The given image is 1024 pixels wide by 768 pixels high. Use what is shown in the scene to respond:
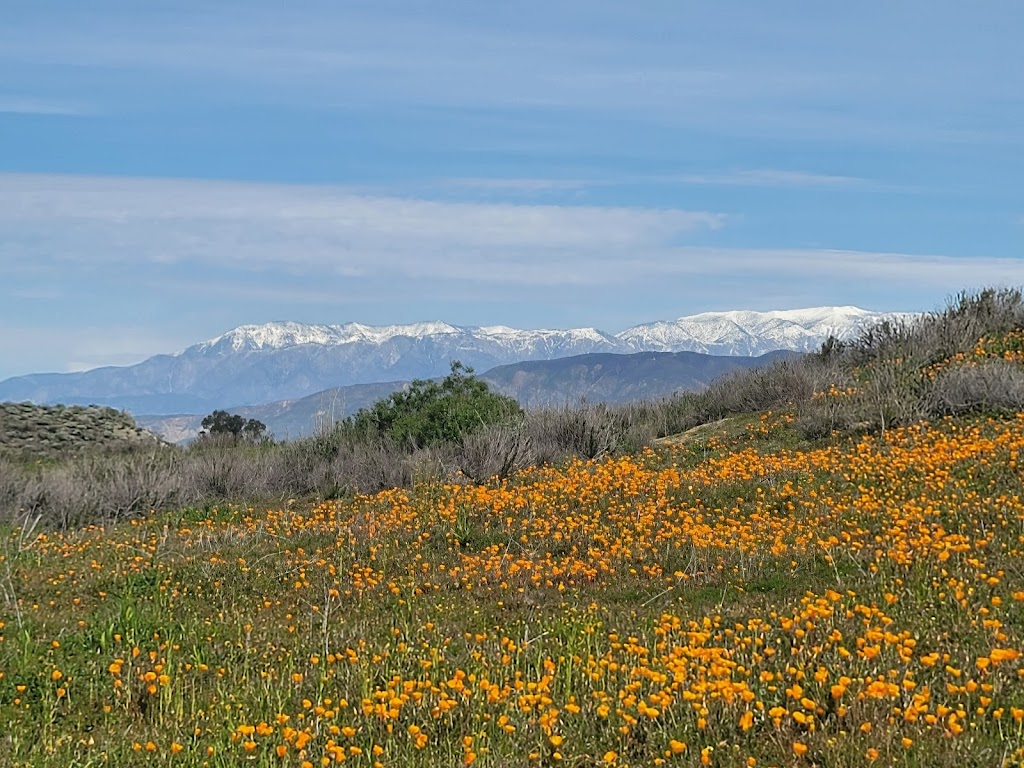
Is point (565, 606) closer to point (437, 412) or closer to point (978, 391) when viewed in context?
point (978, 391)

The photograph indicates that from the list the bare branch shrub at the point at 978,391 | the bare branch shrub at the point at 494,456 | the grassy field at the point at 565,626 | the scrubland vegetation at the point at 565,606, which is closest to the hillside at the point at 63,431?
the scrubland vegetation at the point at 565,606

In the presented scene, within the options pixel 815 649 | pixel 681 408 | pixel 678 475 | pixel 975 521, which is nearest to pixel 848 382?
pixel 681 408

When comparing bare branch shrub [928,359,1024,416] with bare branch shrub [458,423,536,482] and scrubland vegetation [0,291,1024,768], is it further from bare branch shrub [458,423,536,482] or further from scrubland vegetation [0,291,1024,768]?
bare branch shrub [458,423,536,482]

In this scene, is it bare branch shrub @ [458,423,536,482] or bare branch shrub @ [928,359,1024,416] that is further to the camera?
bare branch shrub @ [458,423,536,482]

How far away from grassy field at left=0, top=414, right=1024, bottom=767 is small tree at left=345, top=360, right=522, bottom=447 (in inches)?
288

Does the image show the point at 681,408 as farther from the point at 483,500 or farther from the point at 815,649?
the point at 815,649

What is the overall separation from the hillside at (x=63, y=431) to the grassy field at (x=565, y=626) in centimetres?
1835

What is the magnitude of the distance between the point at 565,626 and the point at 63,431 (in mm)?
29309

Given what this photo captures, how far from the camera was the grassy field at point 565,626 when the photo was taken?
516 cm

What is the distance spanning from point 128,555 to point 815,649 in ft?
28.1

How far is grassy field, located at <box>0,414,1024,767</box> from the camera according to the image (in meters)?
5.16

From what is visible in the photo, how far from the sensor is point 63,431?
105 feet

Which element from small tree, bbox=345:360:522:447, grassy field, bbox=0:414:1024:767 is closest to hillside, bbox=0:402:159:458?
small tree, bbox=345:360:522:447

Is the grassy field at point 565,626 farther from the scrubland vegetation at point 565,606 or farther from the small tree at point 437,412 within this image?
the small tree at point 437,412
